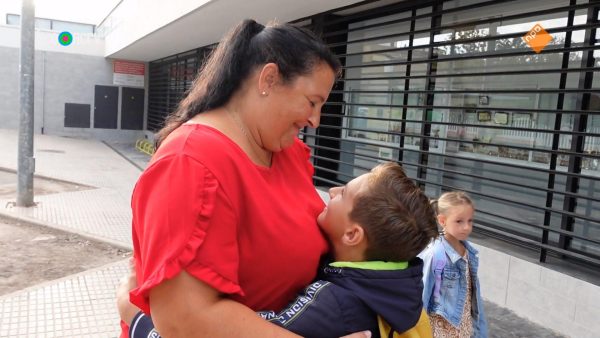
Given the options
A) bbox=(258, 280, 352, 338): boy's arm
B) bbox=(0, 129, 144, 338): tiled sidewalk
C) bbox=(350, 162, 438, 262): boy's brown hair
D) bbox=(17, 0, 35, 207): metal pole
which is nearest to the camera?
bbox=(258, 280, 352, 338): boy's arm

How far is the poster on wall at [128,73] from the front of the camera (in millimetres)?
19344

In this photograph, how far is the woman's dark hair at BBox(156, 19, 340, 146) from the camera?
137cm

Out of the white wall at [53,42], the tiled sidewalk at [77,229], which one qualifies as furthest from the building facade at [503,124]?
the white wall at [53,42]

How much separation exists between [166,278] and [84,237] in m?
5.82

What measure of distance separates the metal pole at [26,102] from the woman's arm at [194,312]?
7404 mm

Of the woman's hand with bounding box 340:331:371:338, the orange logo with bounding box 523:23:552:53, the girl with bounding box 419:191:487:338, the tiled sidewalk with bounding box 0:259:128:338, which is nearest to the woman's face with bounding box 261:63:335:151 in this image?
the woman's hand with bounding box 340:331:371:338

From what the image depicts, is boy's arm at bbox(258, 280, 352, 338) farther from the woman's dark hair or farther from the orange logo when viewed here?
the orange logo

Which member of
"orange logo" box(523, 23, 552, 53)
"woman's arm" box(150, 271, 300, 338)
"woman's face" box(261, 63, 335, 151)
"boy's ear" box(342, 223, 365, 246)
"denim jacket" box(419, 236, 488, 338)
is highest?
"orange logo" box(523, 23, 552, 53)

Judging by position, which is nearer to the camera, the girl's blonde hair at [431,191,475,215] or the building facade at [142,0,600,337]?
the girl's blonde hair at [431,191,475,215]

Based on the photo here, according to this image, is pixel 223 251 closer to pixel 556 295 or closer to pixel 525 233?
pixel 556 295

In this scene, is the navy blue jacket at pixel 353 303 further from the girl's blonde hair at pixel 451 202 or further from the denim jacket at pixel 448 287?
the girl's blonde hair at pixel 451 202

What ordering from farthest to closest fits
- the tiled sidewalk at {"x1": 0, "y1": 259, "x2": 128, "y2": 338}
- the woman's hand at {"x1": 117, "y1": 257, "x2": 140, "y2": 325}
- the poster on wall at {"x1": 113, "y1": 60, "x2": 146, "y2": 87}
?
the poster on wall at {"x1": 113, "y1": 60, "x2": 146, "y2": 87}
the tiled sidewalk at {"x1": 0, "y1": 259, "x2": 128, "y2": 338}
the woman's hand at {"x1": 117, "y1": 257, "x2": 140, "y2": 325}

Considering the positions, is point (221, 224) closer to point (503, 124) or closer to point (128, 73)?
point (503, 124)

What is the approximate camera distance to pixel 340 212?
4.83 ft
